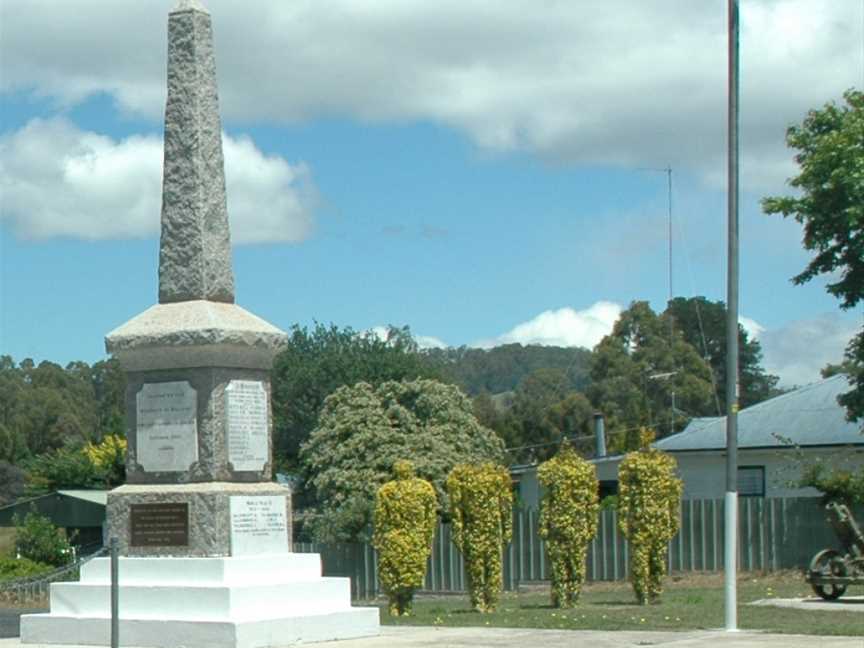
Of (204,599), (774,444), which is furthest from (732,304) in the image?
(774,444)

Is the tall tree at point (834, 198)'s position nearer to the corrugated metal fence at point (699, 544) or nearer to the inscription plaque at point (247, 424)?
the corrugated metal fence at point (699, 544)

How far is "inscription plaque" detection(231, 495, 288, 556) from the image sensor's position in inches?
696

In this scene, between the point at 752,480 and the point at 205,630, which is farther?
the point at 752,480

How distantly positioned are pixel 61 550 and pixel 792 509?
20934 millimetres

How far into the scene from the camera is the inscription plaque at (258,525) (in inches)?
696

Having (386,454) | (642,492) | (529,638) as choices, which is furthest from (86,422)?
(529,638)

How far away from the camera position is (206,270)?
1825cm

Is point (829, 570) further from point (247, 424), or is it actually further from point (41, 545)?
point (41, 545)

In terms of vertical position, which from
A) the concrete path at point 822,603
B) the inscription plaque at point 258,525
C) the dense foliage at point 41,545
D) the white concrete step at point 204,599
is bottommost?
the dense foliage at point 41,545

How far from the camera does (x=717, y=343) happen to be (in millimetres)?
91312

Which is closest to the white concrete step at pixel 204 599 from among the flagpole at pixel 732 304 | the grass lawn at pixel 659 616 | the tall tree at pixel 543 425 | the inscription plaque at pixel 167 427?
the inscription plaque at pixel 167 427

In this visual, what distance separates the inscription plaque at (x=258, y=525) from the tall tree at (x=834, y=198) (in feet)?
57.4

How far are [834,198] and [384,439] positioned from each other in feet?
63.3

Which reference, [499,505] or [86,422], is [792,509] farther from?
[86,422]
